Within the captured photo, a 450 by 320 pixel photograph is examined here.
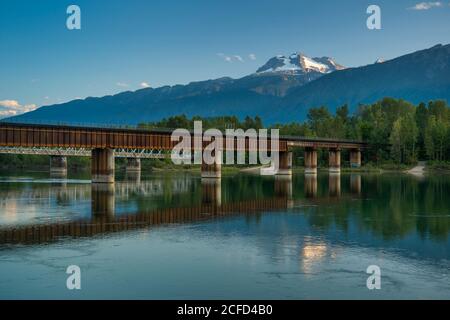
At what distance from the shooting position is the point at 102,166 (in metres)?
107

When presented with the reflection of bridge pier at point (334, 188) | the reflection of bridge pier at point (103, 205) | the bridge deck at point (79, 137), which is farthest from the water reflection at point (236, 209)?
the bridge deck at point (79, 137)

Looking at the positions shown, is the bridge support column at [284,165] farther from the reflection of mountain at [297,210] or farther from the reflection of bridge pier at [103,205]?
the reflection of bridge pier at [103,205]

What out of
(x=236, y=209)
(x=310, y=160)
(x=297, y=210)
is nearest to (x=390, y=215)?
(x=297, y=210)

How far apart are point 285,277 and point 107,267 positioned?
10281mm

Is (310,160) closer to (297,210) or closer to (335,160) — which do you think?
(335,160)

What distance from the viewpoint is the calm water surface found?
86.1 ft

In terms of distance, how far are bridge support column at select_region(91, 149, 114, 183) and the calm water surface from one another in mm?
40265

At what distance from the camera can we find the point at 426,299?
24.2 m

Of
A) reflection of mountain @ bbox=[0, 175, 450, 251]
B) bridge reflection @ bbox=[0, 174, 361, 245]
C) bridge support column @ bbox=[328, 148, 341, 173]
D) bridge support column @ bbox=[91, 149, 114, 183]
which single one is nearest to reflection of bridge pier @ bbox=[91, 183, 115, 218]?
bridge reflection @ bbox=[0, 174, 361, 245]

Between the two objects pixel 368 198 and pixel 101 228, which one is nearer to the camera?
pixel 101 228
